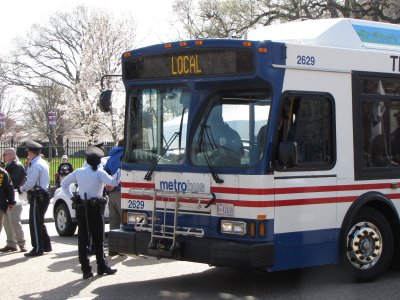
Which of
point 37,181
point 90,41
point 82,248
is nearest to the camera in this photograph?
point 82,248

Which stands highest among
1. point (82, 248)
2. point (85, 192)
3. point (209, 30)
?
point (209, 30)

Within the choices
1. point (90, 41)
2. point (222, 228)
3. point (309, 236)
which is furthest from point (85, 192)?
point (90, 41)

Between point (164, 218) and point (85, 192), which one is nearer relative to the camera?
point (164, 218)

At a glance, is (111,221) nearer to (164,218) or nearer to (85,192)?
(85,192)

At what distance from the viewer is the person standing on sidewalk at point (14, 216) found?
12398mm

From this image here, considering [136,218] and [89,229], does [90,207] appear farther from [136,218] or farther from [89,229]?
[136,218]

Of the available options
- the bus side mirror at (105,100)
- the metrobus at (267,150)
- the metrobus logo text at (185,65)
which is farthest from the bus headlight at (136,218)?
the metrobus logo text at (185,65)

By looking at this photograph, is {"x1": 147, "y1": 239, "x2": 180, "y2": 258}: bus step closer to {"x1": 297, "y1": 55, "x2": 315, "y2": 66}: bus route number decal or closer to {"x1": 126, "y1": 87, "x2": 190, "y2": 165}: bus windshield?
{"x1": 126, "y1": 87, "x2": 190, "y2": 165}: bus windshield

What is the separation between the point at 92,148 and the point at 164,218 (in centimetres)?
186

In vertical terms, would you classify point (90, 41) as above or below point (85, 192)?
above

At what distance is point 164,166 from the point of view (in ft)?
28.7

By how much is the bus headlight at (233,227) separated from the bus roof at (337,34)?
2.12 m

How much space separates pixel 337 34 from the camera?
29.4 ft

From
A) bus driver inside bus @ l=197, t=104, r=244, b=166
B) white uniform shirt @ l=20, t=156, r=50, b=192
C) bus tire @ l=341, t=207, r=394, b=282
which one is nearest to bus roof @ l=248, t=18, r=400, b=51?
bus driver inside bus @ l=197, t=104, r=244, b=166
